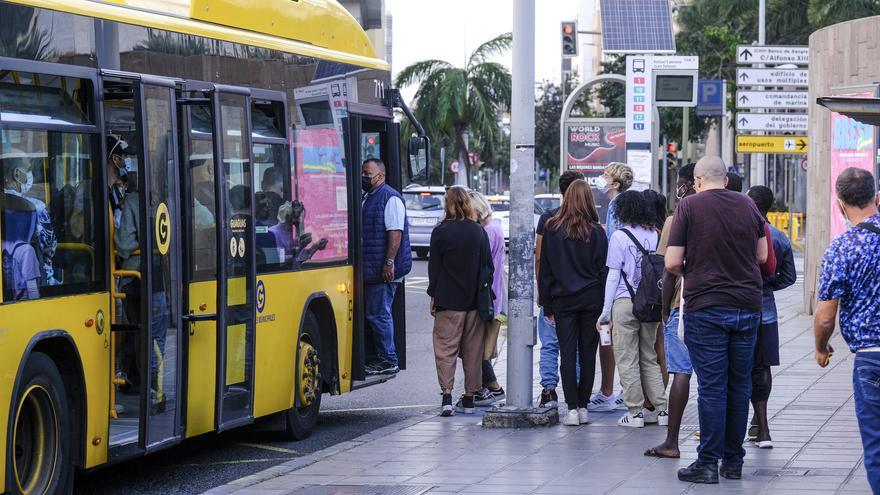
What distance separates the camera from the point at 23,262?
6961 millimetres

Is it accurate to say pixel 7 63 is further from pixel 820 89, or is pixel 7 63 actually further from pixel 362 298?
pixel 820 89

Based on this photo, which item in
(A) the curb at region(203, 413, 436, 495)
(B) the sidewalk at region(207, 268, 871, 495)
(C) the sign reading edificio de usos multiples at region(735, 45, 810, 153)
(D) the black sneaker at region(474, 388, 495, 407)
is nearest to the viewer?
(B) the sidewalk at region(207, 268, 871, 495)

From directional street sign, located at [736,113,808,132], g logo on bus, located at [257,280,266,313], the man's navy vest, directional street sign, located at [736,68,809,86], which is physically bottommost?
g logo on bus, located at [257,280,266,313]

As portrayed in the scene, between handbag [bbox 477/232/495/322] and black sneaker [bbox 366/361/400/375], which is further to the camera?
black sneaker [bbox 366/361/400/375]

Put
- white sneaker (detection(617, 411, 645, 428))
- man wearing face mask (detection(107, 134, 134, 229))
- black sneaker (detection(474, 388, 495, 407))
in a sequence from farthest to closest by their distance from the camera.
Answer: black sneaker (detection(474, 388, 495, 407))
white sneaker (detection(617, 411, 645, 428))
man wearing face mask (detection(107, 134, 134, 229))

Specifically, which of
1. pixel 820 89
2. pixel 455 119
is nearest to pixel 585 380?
pixel 820 89

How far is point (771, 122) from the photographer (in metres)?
27.6

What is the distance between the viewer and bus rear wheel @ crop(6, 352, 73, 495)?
718 centimetres

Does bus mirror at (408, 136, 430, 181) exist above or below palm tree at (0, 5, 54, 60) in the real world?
below

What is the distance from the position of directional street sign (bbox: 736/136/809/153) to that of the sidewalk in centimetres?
1870

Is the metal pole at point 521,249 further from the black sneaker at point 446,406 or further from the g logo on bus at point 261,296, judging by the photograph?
the g logo on bus at point 261,296

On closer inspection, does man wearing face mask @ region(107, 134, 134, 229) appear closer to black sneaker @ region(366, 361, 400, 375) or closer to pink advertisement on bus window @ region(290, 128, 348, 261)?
pink advertisement on bus window @ region(290, 128, 348, 261)

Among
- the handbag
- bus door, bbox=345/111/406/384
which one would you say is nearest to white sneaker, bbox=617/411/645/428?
the handbag

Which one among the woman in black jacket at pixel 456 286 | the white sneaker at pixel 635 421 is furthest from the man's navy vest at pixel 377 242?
the white sneaker at pixel 635 421
